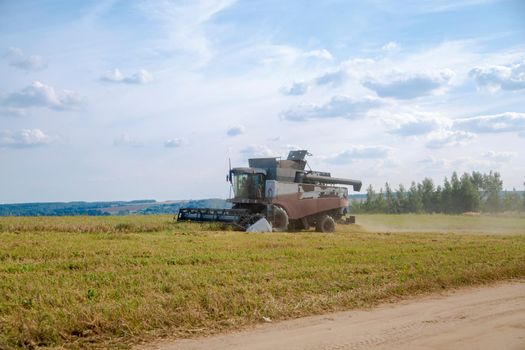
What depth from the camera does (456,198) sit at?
87.8 meters

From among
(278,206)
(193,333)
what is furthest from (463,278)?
(278,206)

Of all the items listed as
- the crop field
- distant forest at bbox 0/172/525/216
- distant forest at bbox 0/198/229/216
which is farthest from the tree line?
the crop field

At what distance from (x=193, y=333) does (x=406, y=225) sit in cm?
3058

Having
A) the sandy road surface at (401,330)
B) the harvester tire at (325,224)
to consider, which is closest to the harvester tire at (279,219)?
the harvester tire at (325,224)

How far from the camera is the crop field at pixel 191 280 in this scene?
6.62 metres

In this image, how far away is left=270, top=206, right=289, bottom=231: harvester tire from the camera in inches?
961

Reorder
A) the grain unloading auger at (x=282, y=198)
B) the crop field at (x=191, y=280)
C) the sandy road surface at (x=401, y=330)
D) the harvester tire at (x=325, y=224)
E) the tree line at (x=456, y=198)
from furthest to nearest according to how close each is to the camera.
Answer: the tree line at (x=456, y=198) → the harvester tire at (x=325, y=224) → the grain unloading auger at (x=282, y=198) → the crop field at (x=191, y=280) → the sandy road surface at (x=401, y=330)

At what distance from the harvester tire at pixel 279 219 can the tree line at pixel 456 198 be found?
6911cm

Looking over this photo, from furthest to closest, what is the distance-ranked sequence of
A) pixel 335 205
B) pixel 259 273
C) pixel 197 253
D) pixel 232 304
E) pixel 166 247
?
pixel 335 205, pixel 166 247, pixel 197 253, pixel 259 273, pixel 232 304

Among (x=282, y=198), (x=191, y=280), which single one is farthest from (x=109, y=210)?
(x=191, y=280)

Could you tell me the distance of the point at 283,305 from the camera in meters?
7.95

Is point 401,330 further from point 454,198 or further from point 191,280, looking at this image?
point 454,198

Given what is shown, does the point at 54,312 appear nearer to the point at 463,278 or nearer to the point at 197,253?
the point at 197,253

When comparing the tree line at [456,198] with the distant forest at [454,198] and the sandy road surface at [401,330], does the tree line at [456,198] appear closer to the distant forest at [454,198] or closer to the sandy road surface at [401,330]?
the distant forest at [454,198]
